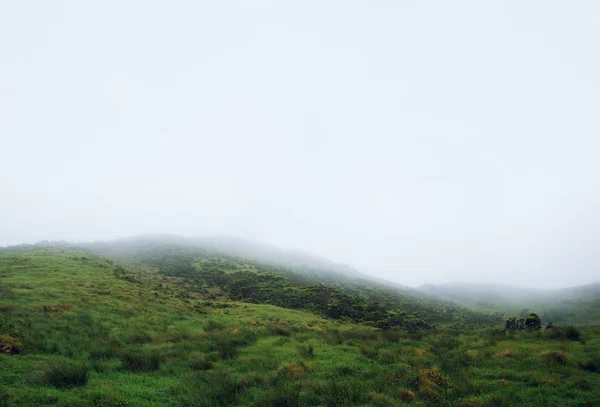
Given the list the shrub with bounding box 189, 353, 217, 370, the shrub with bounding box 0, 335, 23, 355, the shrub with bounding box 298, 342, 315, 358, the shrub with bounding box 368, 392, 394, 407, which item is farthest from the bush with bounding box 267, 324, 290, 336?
the shrub with bounding box 0, 335, 23, 355

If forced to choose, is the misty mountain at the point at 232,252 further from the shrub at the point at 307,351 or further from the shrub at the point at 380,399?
the shrub at the point at 380,399

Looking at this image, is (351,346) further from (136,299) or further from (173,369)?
(136,299)

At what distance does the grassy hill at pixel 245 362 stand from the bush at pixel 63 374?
0.13ft

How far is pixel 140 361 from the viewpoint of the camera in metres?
13.9

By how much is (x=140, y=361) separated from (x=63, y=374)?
3221mm

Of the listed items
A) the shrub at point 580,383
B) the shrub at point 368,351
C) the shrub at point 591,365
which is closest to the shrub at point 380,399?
the shrub at point 368,351

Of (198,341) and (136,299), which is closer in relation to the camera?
(198,341)

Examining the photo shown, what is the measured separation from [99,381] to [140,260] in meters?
54.9

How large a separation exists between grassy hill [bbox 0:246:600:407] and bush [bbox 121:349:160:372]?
49 mm

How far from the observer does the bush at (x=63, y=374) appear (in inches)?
431

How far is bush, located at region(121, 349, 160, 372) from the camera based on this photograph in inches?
531

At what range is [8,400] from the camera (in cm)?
909

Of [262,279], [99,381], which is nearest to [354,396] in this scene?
[99,381]

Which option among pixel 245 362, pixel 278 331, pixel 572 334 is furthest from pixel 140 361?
pixel 572 334
